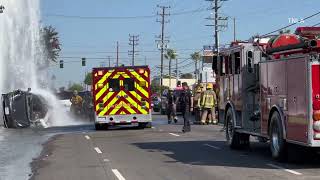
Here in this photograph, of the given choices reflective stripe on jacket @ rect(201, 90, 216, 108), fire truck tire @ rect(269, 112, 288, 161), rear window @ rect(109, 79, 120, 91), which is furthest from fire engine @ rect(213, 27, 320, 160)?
reflective stripe on jacket @ rect(201, 90, 216, 108)

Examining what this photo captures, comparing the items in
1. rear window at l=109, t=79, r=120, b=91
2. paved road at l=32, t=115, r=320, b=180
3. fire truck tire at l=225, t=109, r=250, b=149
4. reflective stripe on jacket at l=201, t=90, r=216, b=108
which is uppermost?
rear window at l=109, t=79, r=120, b=91

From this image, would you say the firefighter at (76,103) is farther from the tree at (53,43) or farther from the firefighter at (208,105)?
the tree at (53,43)

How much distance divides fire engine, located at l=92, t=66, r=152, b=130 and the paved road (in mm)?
5642

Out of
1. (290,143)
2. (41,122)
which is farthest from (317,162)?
(41,122)

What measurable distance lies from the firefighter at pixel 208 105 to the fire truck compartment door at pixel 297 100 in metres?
16.1

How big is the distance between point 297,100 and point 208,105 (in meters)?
16.6

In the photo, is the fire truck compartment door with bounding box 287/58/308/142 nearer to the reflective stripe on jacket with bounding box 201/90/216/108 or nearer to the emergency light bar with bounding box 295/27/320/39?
the emergency light bar with bounding box 295/27/320/39

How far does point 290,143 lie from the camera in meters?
13.9

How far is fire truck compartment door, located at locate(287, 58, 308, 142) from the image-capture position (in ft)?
41.9

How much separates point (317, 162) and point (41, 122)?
66.0ft

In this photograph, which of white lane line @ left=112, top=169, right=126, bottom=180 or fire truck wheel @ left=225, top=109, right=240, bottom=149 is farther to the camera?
fire truck wheel @ left=225, top=109, right=240, bottom=149

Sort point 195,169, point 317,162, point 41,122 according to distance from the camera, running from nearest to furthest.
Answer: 1. point 195,169
2. point 317,162
3. point 41,122

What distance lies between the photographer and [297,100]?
516 inches

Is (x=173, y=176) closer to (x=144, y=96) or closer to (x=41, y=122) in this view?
(x=144, y=96)
